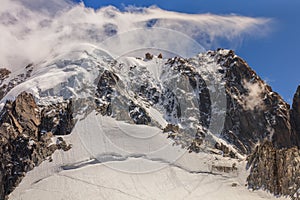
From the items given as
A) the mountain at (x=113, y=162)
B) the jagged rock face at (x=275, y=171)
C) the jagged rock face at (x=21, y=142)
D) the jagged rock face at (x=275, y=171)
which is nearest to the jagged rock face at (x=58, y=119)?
the mountain at (x=113, y=162)

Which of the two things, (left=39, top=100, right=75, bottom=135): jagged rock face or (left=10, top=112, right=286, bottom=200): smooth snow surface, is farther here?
(left=39, top=100, right=75, bottom=135): jagged rock face

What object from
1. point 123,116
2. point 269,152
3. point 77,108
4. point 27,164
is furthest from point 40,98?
point 269,152

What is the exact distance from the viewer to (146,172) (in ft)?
445

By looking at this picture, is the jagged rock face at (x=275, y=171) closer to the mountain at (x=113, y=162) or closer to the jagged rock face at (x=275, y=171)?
the jagged rock face at (x=275, y=171)

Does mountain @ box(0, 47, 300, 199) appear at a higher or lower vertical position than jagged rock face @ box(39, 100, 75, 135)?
lower

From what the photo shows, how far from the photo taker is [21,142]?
152375 mm

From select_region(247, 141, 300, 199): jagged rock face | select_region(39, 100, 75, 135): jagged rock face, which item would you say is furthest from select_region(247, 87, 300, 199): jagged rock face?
select_region(39, 100, 75, 135): jagged rock face

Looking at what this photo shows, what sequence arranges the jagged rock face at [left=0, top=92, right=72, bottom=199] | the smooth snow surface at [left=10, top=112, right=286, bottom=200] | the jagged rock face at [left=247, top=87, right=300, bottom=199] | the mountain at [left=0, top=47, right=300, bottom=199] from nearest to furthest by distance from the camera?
the smooth snow surface at [left=10, top=112, right=286, bottom=200] < the mountain at [left=0, top=47, right=300, bottom=199] < the jagged rock face at [left=247, top=87, right=300, bottom=199] < the jagged rock face at [left=0, top=92, right=72, bottom=199]

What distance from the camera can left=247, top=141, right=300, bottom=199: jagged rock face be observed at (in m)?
127

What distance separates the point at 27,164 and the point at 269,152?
7079cm

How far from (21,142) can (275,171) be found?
78818 millimetres

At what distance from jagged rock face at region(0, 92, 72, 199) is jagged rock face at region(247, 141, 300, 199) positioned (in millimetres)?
56102

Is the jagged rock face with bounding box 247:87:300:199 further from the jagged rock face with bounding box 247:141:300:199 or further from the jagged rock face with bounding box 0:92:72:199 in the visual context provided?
the jagged rock face with bounding box 0:92:72:199

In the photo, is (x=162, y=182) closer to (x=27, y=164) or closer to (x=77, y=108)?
(x=27, y=164)
